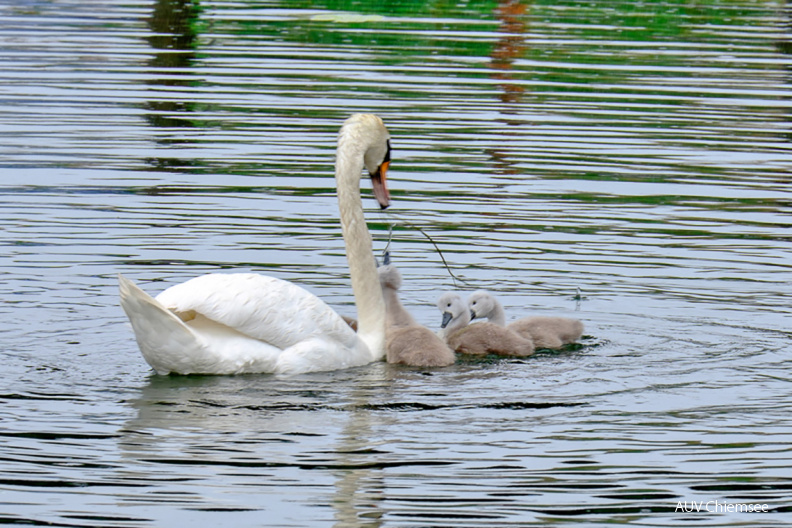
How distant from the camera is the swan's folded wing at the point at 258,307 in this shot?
25.3ft

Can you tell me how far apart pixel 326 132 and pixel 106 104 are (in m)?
2.92

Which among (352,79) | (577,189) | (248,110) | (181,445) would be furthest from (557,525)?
(352,79)

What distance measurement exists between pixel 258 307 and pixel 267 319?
0.31 feet

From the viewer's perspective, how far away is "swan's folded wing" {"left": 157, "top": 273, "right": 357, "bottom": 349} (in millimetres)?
7727

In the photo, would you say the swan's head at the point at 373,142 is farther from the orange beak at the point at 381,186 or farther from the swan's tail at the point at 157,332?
the swan's tail at the point at 157,332

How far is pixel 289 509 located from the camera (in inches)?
233

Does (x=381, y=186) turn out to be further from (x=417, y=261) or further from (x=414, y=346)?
(x=417, y=261)

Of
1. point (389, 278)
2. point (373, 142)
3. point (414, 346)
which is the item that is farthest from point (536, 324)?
point (373, 142)

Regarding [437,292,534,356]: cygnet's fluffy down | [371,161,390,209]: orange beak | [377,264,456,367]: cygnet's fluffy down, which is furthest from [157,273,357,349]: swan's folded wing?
[371,161,390,209]: orange beak

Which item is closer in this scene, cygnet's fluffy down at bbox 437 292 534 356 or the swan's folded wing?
the swan's folded wing

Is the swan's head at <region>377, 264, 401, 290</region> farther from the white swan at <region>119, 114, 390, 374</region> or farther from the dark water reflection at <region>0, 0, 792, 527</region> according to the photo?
the dark water reflection at <region>0, 0, 792, 527</region>

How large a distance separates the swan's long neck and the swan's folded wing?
462 mm

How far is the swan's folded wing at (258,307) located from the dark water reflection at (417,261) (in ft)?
0.82

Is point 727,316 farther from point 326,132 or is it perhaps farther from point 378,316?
point 326,132
